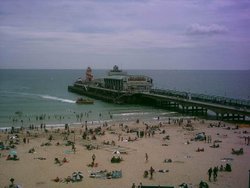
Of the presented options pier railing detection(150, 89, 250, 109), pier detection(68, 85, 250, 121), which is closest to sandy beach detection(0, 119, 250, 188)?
pier detection(68, 85, 250, 121)

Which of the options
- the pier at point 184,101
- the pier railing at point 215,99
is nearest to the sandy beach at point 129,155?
the pier at point 184,101

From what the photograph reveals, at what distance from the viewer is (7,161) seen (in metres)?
30.0

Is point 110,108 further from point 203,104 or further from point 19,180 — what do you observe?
point 19,180

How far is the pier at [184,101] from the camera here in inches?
2040

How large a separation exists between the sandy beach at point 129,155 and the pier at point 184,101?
4406 millimetres

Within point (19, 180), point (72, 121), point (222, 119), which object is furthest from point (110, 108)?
point (19, 180)

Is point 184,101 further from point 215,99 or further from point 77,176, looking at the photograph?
point 77,176

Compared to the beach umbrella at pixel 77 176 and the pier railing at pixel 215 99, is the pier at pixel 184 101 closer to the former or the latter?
the pier railing at pixel 215 99

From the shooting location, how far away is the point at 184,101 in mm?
61094

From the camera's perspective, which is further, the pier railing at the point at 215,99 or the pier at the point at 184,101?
the pier railing at the point at 215,99

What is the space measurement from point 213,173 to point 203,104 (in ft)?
105

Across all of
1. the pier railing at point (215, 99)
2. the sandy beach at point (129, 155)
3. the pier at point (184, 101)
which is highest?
the pier railing at point (215, 99)

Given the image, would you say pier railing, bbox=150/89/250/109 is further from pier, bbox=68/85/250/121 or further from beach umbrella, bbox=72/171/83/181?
beach umbrella, bbox=72/171/83/181

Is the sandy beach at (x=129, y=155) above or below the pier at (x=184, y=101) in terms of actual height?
below
